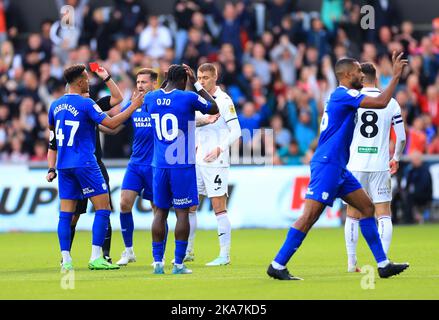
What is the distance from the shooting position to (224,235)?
15234mm

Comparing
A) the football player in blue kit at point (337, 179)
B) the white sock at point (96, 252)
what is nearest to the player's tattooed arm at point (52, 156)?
the white sock at point (96, 252)

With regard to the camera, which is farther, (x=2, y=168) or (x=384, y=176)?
(x=2, y=168)

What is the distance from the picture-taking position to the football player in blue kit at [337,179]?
40.4 ft

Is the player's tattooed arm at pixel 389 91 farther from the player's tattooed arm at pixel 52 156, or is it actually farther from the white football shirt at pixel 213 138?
the player's tattooed arm at pixel 52 156

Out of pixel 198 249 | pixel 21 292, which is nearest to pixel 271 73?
pixel 198 249

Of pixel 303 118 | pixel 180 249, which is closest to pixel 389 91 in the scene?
pixel 180 249

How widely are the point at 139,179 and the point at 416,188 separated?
943cm

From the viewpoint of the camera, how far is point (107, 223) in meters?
14.2

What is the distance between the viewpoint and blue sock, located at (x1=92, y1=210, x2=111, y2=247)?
1401cm

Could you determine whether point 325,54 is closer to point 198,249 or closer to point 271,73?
point 271,73

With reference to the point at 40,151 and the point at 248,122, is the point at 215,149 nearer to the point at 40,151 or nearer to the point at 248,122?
the point at 248,122

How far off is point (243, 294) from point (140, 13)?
682 inches

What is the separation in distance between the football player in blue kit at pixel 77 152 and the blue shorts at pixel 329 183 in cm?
254

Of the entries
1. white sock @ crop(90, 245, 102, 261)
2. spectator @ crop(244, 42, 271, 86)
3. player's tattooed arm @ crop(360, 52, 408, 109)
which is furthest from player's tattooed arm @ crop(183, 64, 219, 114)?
spectator @ crop(244, 42, 271, 86)
